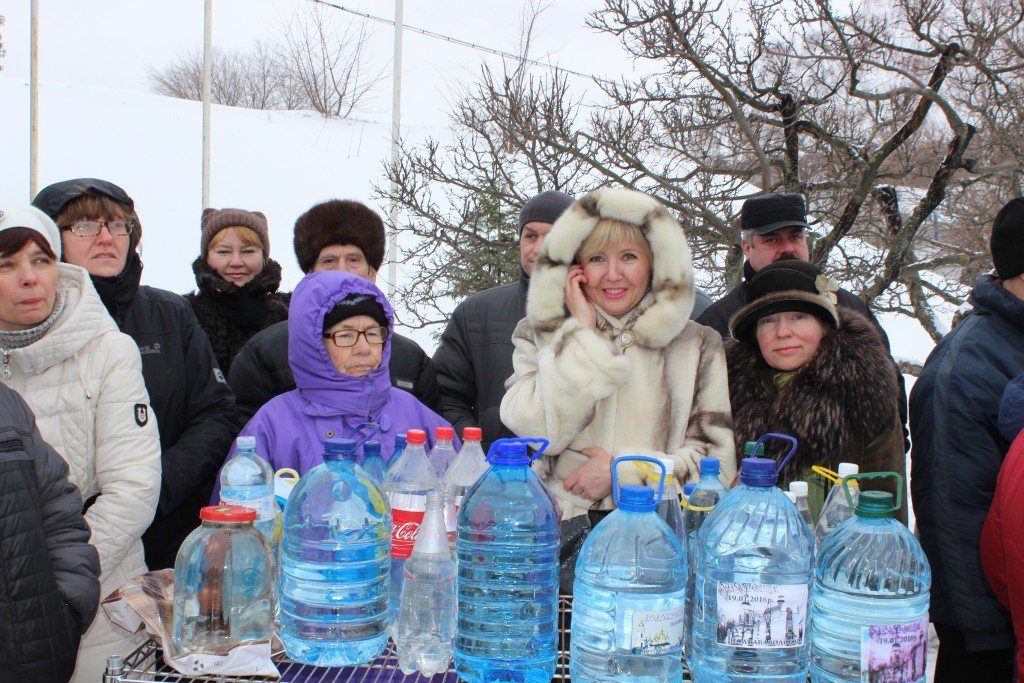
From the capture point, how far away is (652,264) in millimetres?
2816

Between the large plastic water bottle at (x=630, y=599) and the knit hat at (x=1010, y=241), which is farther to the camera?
the knit hat at (x=1010, y=241)

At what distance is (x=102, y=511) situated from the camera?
261cm

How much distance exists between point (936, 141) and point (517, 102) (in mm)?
4385

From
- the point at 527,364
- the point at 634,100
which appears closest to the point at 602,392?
the point at 527,364

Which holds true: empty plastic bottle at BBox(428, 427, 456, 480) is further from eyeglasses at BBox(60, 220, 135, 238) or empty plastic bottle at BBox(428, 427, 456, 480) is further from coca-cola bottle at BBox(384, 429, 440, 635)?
eyeglasses at BBox(60, 220, 135, 238)

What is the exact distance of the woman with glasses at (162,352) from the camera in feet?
10.3

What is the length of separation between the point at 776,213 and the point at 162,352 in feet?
8.81

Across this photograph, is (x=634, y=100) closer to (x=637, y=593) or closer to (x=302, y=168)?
(x=637, y=593)

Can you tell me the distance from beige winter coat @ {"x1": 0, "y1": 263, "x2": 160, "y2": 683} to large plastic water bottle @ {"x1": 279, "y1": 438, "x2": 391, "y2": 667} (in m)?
0.91

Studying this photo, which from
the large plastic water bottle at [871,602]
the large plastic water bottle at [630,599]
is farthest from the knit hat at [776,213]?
the large plastic water bottle at [630,599]

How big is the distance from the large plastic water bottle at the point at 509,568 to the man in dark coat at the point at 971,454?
5.55ft

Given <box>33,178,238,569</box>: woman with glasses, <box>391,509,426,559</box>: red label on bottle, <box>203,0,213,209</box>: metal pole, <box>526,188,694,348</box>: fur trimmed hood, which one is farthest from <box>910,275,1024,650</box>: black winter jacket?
<box>203,0,213,209</box>: metal pole

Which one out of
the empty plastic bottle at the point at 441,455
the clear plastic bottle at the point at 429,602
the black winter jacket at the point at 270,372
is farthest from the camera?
the black winter jacket at the point at 270,372

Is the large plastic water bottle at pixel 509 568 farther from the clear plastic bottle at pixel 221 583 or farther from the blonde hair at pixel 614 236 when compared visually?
the blonde hair at pixel 614 236
